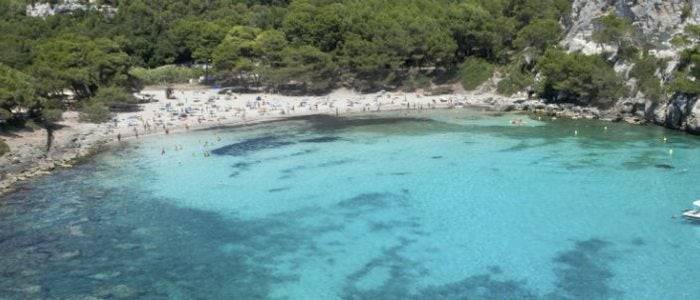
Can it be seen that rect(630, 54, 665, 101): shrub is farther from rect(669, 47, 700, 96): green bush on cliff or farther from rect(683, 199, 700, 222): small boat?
rect(683, 199, 700, 222): small boat

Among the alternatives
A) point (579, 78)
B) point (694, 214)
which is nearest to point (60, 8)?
point (579, 78)

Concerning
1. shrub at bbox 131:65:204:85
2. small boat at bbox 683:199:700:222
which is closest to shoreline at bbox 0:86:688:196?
shrub at bbox 131:65:204:85

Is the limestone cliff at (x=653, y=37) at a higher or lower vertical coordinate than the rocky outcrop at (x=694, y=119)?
higher

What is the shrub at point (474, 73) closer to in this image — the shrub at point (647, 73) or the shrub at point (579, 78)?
the shrub at point (579, 78)

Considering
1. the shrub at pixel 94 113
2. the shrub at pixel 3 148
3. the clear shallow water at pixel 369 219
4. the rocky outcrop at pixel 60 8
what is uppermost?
the rocky outcrop at pixel 60 8

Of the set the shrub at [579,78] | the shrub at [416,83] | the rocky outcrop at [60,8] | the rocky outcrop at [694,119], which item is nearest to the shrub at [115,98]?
the shrub at [416,83]
